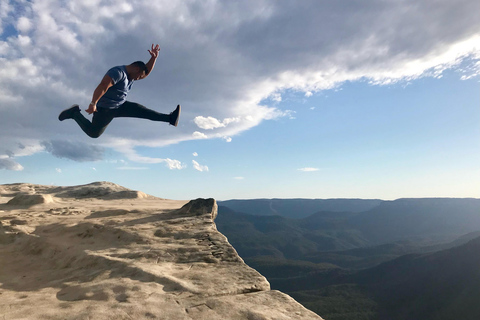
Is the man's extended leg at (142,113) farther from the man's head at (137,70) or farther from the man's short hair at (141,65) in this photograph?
the man's short hair at (141,65)

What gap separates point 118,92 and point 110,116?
68 cm

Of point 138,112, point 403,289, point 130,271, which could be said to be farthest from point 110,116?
point 403,289

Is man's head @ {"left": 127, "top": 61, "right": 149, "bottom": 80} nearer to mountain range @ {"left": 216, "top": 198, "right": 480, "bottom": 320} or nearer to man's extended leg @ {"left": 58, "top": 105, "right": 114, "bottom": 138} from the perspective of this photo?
man's extended leg @ {"left": 58, "top": 105, "right": 114, "bottom": 138}

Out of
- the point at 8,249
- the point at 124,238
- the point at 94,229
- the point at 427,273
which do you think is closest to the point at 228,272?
the point at 124,238

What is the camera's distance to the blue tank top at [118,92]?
5.42 meters

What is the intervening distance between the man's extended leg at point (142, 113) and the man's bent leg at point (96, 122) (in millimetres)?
249

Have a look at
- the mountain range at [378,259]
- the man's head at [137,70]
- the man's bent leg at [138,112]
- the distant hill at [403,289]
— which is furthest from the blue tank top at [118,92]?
the mountain range at [378,259]

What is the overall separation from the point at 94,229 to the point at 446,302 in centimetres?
8939

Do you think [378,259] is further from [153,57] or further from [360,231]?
[153,57]

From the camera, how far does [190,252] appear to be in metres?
4.24

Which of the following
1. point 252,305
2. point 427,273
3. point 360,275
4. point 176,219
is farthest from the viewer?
point 360,275

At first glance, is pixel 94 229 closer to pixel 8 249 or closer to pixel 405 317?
pixel 8 249

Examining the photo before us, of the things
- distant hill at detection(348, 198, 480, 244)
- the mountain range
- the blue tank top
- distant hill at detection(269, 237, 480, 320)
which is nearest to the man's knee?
the blue tank top

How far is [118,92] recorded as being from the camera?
226 inches
